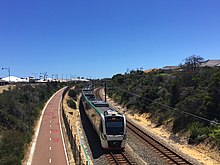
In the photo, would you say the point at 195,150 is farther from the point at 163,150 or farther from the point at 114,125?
the point at 114,125

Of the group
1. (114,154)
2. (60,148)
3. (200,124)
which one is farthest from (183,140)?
(60,148)

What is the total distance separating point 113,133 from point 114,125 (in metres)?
0.71

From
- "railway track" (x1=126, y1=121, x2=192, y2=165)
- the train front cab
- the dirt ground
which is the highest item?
the train front cab

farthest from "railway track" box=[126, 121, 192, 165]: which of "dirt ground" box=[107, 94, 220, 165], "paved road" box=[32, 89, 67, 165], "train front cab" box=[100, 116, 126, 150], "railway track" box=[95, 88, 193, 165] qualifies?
"paved road" box=[32, 89, 67, 165]

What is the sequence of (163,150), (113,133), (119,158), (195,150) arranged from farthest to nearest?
(195,150) < (163,150) < (113,133) < (119,158)

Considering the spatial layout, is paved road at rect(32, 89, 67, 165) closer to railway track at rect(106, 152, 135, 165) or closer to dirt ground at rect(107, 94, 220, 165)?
railway track at rect(106, 152, 135, 165)

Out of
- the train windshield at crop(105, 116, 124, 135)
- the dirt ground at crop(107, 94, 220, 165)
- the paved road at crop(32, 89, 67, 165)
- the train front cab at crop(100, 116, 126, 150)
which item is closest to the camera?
the paved road at crop(32, 89, 67, 165)

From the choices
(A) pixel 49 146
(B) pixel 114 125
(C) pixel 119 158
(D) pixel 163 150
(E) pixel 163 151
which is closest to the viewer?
(C) pixel 119 158

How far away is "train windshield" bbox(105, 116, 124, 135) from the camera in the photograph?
2552cm

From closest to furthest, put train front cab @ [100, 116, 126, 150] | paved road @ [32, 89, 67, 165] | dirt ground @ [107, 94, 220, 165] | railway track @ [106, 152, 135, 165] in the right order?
railway track @ [106, 152, 135, 165]
paved road @ [32, 89, 67, 165]
dirt ground @ [107, 94, 220, 165]
train front cab @ [100, 116, 126, 150]

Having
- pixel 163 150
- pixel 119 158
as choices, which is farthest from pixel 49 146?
pixel 163 150

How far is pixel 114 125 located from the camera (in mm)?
25750

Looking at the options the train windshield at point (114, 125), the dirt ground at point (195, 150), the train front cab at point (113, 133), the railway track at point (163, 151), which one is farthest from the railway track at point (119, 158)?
the dirt ground at point (195, 150)

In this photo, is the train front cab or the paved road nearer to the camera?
the paved road
